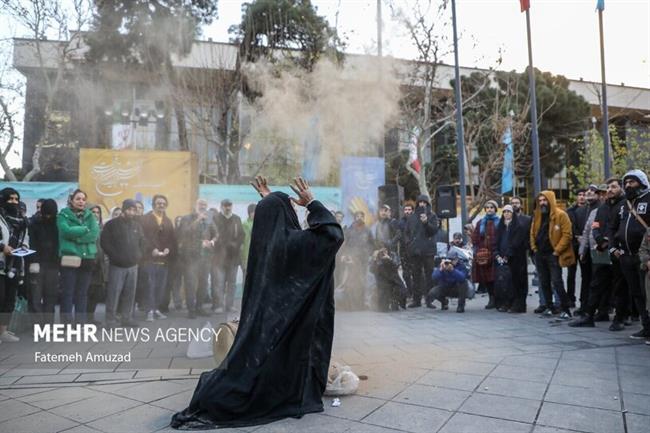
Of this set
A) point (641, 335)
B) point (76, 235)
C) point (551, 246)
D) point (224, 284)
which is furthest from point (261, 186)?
point (551, 246)

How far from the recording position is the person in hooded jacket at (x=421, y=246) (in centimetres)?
805

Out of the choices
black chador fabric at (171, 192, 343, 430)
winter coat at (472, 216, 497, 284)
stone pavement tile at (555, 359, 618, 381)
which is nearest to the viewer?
black chador fabric at (171, 192, 343, 430)

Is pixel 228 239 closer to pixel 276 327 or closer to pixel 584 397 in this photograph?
pixel 276 327

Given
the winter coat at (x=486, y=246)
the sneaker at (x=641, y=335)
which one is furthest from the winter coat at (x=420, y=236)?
the sneaker at (x=641, y=335)

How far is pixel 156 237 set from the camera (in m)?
6.93

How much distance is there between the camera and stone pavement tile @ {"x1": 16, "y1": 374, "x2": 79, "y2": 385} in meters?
3.80

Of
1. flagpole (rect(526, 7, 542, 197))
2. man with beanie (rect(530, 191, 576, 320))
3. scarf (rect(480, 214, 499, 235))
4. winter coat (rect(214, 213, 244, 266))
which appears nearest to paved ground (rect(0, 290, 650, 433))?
man with beanie (rect(530, 191, 576, 320))

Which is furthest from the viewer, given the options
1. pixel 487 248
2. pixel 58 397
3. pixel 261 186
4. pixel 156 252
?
pixel 487 248

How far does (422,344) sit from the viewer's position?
203 inches

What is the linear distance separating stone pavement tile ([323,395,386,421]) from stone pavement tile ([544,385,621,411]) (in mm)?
1272

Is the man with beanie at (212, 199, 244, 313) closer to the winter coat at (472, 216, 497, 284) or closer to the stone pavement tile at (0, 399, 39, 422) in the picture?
the stone pavement tile at (0, 399, 39, 422)

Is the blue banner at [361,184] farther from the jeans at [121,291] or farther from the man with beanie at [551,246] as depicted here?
the jeans at [121,291]

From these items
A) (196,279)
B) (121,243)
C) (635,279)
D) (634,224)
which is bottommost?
(196,279)

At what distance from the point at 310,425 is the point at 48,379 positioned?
2537 millimetres
